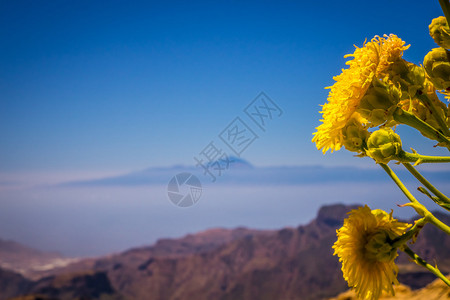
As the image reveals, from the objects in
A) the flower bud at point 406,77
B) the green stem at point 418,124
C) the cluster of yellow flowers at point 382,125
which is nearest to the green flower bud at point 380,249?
the cluster of yellow flowers at point 382,125

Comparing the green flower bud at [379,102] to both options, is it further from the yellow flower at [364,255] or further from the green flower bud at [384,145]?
the yellow flower at [364,255]

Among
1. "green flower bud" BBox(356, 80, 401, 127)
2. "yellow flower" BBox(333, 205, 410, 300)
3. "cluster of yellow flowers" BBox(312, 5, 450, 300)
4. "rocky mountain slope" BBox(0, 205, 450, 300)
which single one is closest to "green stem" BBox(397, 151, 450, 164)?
"cluster of yellow flowers" BBox(312, 5, 450, 300)

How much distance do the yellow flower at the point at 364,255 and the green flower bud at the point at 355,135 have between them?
0.22 metres

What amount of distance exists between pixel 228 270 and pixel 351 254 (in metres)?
54.3

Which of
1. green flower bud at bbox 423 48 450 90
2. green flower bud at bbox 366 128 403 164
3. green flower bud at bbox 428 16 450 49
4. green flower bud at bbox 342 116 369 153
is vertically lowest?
green flower bud at bbox 366 128 403 164

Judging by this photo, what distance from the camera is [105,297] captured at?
4247 centimetres

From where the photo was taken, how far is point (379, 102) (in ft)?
3.87

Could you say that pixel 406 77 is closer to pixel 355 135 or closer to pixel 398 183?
pixel 355 135

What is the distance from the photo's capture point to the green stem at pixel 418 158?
115cm

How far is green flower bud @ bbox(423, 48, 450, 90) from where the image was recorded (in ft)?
4.16

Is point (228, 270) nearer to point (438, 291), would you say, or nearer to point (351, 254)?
point (438, 291)

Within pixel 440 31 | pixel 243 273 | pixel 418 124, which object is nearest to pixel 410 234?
pixel 418 124

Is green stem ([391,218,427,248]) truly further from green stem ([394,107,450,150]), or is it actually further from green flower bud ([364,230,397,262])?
green stem ([394,107,450,150])

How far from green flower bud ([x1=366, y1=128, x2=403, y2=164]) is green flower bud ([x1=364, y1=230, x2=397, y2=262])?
26 centimetres
